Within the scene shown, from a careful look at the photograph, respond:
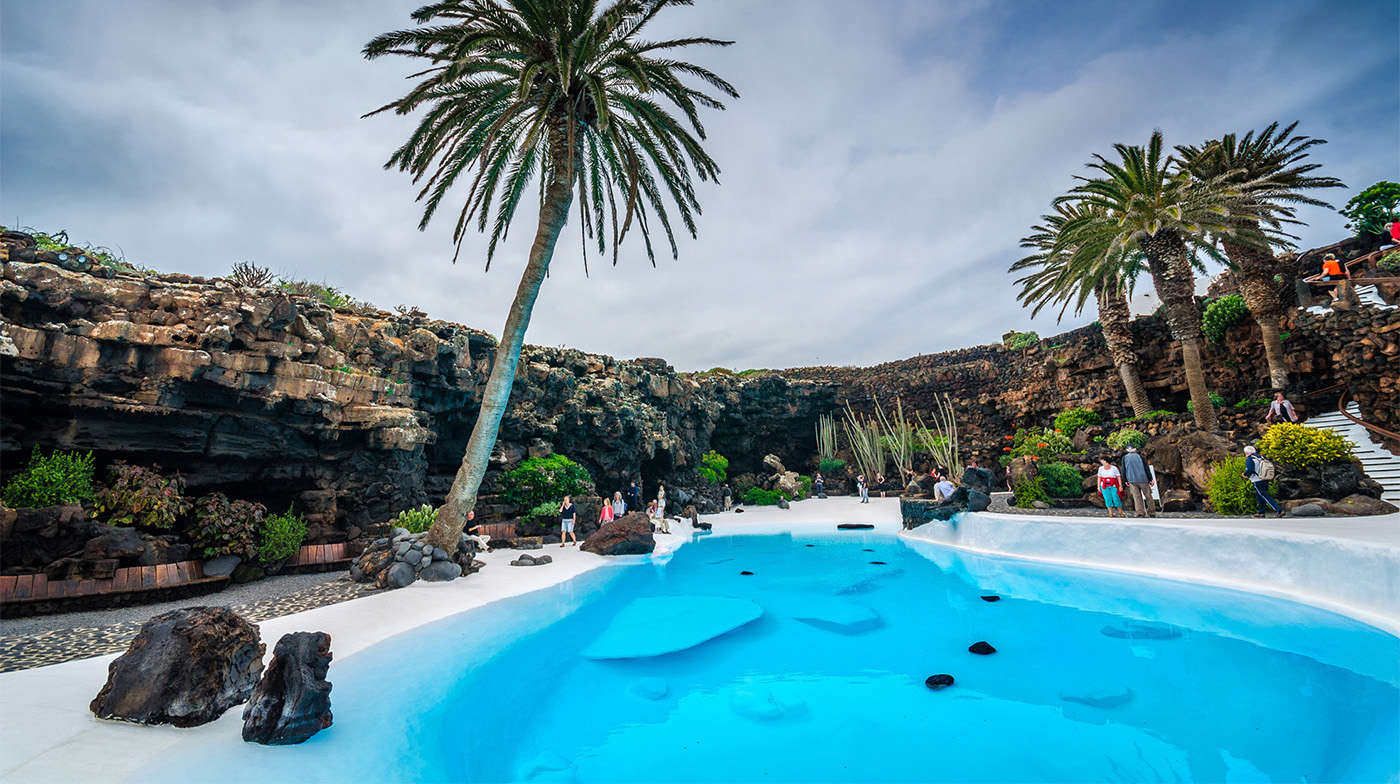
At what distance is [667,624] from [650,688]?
7.12 feet

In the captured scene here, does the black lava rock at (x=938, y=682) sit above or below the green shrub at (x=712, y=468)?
below

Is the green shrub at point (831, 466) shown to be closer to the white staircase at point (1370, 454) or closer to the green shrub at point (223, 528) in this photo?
the white staircase at point (1370, 454)

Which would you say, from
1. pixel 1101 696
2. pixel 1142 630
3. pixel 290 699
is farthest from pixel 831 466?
pixel 290 699

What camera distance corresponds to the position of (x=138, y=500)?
8.28m

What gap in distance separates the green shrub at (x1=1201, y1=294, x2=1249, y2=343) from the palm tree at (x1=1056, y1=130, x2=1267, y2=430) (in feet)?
14.5

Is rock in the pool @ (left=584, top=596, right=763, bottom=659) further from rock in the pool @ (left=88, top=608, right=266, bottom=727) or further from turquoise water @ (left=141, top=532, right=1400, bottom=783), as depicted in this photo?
rock in the pool @ (left=88, top=608, right=266, bottom=727)

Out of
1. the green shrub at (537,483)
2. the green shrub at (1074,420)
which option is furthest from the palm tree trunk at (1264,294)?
the green shrub at (537,483)

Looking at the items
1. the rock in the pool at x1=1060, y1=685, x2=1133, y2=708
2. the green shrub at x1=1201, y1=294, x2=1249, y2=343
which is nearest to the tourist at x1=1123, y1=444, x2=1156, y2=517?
the rock in the pool at x1=1060, y1=685, x2=1133, y2=708

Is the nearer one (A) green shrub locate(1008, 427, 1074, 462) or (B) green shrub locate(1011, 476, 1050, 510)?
(B) green shrub locate(1011, 476, 1050, 510)

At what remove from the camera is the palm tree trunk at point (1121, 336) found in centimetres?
1916

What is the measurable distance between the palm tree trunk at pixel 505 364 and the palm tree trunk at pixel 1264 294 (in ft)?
69.1

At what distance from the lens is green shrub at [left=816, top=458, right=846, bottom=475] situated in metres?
Answer: 31.6

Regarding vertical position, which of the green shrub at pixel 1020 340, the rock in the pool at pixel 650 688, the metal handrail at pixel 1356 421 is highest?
the green shrub at pixel 1020 340

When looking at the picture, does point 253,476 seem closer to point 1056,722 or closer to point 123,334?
point 123,334
